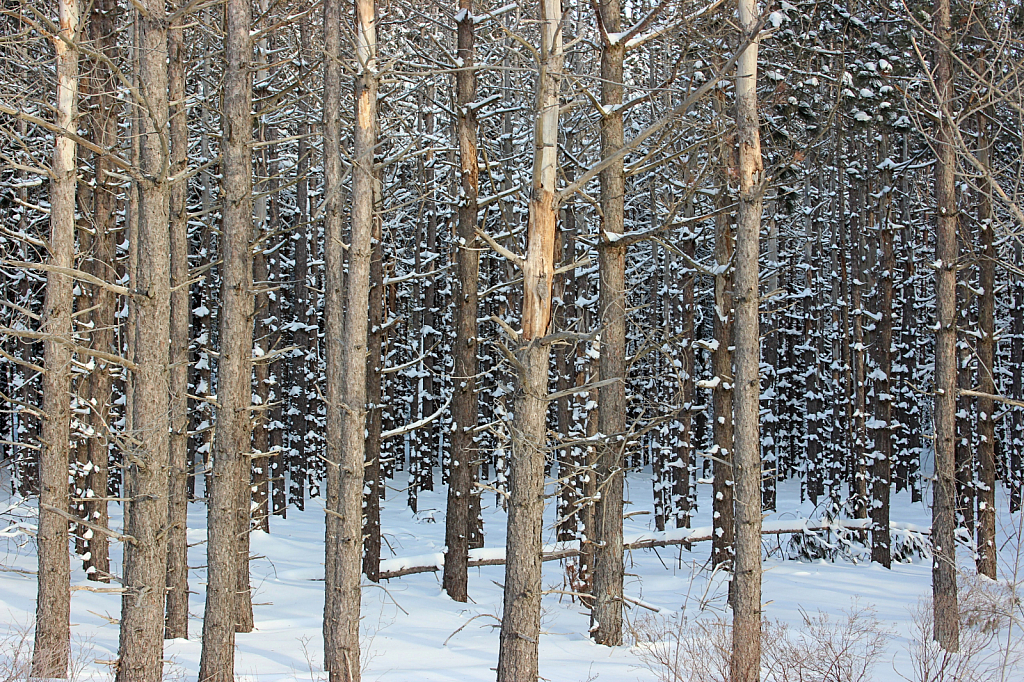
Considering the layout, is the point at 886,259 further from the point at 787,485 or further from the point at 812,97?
the point at 787,485

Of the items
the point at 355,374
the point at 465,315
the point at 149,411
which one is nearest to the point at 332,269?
the point at 355,374

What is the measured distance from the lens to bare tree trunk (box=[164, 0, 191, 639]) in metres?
9.70

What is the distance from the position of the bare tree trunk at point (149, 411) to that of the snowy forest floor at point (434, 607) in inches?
28.5

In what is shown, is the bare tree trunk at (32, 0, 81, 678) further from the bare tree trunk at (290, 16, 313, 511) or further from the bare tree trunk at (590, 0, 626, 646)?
the bare tree trunk at (290, 16, 313, 511)

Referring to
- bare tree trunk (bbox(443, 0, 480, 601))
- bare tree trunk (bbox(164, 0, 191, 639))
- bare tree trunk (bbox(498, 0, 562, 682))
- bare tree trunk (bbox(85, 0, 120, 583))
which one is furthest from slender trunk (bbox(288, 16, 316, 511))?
bare tree trunk (bbox(498, 0, 562, 682))

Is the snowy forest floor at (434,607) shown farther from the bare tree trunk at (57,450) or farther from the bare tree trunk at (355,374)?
the bare tree trunk at (355,374)

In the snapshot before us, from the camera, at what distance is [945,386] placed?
1060 centimetres

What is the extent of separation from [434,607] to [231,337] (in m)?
6.62

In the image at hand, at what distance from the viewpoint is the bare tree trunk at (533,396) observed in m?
6.04

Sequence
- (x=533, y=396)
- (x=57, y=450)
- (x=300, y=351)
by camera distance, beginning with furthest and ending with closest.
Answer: (x=300, y=351) < (x=57, y=450) < (x=533, y=396)

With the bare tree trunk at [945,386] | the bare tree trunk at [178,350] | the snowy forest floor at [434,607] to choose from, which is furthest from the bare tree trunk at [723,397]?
the bare tree trunk at [178,350]

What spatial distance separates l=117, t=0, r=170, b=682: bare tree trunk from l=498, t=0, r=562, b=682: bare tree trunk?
2780 millimetres

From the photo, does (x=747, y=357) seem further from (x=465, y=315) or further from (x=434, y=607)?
(x=434, y=607)

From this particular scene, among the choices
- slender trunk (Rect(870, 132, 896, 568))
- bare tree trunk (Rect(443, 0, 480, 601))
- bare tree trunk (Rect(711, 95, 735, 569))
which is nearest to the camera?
bare tree trunk (Rect(443, 0, 480, 601))
